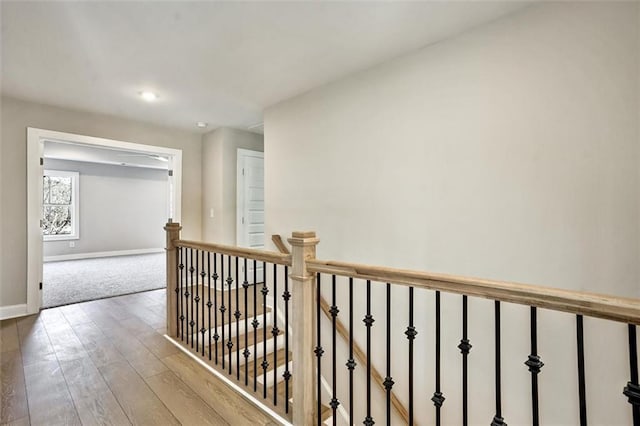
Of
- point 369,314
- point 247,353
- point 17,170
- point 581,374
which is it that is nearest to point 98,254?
point 17,170

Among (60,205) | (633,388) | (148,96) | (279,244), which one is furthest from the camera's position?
(60,205)

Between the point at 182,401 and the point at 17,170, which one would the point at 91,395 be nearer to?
the point at 182,401

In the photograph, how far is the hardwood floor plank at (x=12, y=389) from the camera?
1775 mm

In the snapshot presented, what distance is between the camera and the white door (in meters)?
4.66

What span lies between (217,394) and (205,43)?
243 cm

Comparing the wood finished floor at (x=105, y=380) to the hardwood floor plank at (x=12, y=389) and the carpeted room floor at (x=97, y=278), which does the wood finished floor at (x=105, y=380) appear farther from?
the carpeted room floor at (x=97, y=278)

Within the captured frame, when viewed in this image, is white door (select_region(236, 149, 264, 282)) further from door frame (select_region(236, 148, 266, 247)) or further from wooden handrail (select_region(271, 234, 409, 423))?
wooden handrail (select_region(271, 234, 409, 423))

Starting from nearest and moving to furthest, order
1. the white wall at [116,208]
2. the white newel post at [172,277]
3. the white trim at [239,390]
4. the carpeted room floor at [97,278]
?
the white trim at [239,390]
the white newel post at [172,277]
the carpeted room floor at [97,278]
the white wall at [116,208]

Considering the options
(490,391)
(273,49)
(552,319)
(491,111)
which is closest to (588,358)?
(552,319)

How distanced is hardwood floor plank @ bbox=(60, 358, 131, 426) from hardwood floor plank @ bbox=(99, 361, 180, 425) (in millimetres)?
35

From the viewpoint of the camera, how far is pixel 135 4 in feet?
6.08

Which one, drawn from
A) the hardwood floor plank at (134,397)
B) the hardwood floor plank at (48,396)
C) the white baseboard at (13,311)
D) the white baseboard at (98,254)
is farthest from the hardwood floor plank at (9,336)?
the white baseboard at (98,254)

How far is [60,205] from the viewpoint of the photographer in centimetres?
733

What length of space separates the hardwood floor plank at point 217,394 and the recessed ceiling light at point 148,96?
257cm
